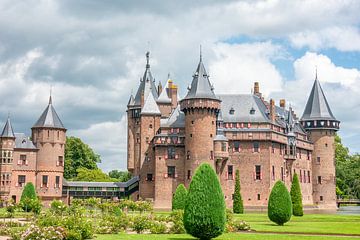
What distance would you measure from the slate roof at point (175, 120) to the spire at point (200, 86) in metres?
4.76

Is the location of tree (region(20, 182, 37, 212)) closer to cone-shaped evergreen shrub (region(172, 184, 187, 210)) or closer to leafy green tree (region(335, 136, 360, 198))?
cone-shaped evergreen shrub (region(172, 184, 187, 210))

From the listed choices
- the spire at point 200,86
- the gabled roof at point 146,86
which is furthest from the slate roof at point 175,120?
the gabled roof at point 146,86

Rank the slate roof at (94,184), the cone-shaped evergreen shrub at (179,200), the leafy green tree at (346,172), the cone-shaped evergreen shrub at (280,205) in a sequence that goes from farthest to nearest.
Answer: the leafy green tree at (346,172) → the slate roof at (94,184) → the cone-shaped evergreen shrub at (179,200) → the cone-shaped evergreen shrub at (280,205)

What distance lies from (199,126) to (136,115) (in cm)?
1529

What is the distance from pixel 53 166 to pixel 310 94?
138 ft

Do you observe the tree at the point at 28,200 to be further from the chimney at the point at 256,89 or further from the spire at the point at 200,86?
the chimney at the point at 256,89

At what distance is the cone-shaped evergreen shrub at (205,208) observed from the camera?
2438cm

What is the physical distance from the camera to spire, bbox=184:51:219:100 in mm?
64875

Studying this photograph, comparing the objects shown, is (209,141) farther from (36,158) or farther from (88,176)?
(88,176)

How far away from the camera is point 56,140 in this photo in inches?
2729

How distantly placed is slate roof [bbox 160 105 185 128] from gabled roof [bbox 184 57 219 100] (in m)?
4.97

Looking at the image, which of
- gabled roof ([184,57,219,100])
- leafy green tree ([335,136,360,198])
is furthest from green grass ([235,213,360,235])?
leafy green tree ([335,136,360,198])

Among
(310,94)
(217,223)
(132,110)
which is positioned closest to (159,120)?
(132,110)

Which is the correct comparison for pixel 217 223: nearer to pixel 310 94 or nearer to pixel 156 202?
pixel 156 202
